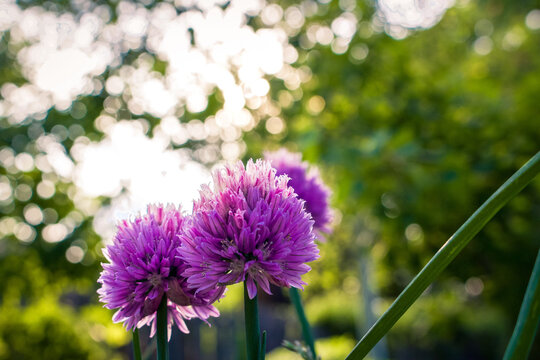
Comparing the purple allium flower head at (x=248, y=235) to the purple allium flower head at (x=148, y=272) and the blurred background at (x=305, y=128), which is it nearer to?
the purple allium flower head at (x=148, y=272)

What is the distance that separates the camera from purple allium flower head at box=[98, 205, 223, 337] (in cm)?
79

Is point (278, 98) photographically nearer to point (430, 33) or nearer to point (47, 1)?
point (430, 33)

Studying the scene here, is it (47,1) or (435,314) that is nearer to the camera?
(47,1)

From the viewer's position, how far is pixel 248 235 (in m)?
0.74

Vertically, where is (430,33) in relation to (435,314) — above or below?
above

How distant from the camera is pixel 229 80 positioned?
16.7ft

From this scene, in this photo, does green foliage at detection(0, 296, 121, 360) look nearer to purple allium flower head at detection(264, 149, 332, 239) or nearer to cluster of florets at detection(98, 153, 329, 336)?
purple allium flower head at detection(264, 149, 332, 239)

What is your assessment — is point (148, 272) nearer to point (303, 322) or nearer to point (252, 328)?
point (252, 328)

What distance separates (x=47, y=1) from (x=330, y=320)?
1206 centimetres

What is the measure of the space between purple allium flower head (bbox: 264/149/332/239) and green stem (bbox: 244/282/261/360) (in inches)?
24.2

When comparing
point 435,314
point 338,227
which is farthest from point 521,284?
point 435,314

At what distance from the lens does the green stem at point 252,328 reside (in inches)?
28.2

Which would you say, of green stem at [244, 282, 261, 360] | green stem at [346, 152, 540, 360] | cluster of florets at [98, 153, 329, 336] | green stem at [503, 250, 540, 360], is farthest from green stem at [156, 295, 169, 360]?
green stem at [503, 250, 540, 360]

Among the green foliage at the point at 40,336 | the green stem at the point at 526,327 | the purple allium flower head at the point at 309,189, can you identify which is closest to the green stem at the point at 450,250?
the green stem at the point at 526,327
